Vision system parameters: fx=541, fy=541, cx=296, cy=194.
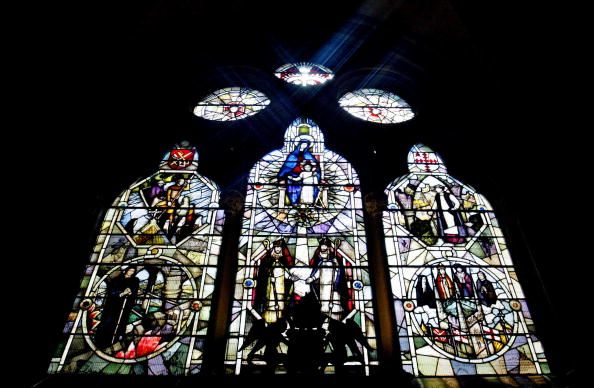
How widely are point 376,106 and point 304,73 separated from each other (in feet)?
3.61

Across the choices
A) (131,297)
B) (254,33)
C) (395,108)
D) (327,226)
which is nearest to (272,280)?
(327,226)

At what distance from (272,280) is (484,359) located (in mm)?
1835

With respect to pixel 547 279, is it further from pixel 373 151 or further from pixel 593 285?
pixel 373 151

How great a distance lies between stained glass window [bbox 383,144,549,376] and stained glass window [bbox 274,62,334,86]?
1.99 metres

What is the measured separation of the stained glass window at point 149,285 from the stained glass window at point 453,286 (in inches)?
67.4

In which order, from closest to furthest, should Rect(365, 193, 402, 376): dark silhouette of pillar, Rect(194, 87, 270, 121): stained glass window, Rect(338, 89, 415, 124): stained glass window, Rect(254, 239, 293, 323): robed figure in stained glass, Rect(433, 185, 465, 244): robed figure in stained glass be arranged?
Rect(365, 193, 402, 376): dark silhouette of pillar
Rect(254, 239, 293, 323): robed figure in stained glass
Rect(433, 185, 465, 244): robed figure in stained glass
Rect(194, 87, 270, 121): stained glass window
Rect(338, 89, 415, 124): stained glass window

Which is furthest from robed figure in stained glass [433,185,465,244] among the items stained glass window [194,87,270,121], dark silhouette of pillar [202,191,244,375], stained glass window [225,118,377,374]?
stained glass window [194,87,270,121]

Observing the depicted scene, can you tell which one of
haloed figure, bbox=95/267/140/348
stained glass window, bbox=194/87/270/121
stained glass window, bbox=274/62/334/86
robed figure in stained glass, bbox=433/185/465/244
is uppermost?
stained glass window, bbox=274/62/334/86

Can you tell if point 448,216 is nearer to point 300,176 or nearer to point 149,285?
point 300,176

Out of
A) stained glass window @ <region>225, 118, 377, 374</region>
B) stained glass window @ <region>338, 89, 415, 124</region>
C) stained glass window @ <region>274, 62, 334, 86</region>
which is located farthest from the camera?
stained glass window @ <region>274, 62, 334, 86</region>

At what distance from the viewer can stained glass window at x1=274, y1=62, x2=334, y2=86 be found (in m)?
7.09

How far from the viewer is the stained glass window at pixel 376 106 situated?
6699 millimetres

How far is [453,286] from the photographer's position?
4.78m

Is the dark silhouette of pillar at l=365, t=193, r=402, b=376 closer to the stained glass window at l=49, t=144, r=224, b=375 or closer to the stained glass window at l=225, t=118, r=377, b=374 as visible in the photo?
the stained glass window at l=225, t=118, r=377, b=374
